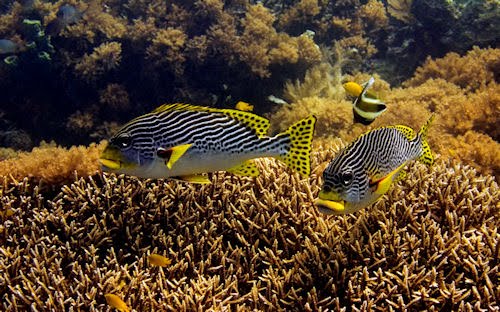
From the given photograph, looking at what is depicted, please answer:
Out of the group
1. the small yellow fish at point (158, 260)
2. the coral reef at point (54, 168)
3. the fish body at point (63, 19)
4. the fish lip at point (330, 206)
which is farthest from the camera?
the fish body at point (63, 19)

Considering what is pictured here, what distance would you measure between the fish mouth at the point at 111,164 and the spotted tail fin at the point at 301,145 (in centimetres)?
118

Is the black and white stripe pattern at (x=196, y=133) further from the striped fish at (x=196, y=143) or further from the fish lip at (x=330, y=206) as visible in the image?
the fish lip at (x=330, y=206)

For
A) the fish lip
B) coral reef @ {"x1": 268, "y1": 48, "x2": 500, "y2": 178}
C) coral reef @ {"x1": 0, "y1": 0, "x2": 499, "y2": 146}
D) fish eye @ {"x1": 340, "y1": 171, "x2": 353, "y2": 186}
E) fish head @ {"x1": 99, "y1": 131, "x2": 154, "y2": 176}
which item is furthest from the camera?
coral reef @ {"x1": 0, "y1": 0, "x2": 499, "y2": 146}

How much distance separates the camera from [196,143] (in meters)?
2.81

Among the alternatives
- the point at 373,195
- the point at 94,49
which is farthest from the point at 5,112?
the point at 373,195

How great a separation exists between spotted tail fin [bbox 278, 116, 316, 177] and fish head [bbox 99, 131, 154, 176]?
3.27 feet

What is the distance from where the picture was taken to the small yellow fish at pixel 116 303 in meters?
2.94

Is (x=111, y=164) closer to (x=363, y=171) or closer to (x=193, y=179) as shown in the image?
(x=193, y=179)

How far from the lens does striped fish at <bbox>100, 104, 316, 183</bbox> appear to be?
9.02 ft

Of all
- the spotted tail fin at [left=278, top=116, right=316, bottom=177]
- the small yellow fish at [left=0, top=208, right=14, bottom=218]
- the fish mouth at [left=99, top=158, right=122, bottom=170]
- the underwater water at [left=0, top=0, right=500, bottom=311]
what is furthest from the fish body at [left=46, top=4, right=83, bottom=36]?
the spotted tail fin at [left=278, top=116, right=316, bottom=177]

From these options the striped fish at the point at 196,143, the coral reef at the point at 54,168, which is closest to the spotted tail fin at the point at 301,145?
the striped fish at the point at 196,143

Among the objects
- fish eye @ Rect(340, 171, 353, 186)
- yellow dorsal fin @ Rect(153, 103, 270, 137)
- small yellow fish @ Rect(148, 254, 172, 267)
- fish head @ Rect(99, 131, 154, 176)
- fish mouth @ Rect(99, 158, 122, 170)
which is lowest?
small yellow fish @ Rect(148, 254, 172, 267)

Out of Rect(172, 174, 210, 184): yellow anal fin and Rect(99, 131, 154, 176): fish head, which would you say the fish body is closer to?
Rect(99, 131, 154, 176): fish head

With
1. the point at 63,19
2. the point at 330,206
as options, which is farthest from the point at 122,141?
the point at 63,19
